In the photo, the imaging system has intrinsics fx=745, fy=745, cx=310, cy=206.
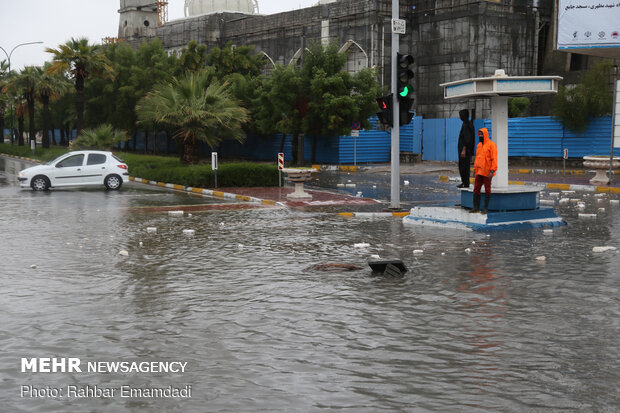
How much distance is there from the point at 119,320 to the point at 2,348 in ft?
4.09

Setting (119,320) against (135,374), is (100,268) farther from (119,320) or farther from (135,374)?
(135,374)

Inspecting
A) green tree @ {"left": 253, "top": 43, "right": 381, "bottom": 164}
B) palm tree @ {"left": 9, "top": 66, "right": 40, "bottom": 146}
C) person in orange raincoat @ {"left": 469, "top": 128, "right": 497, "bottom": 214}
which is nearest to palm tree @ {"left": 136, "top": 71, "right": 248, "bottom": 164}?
green tree @ {"left": 253, "top": 43, "right": 381, "bottom": 164}

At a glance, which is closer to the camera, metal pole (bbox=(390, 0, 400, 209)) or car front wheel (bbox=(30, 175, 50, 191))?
metal pole (bbox=(390, 0, 400, 209))

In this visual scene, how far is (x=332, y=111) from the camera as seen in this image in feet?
141

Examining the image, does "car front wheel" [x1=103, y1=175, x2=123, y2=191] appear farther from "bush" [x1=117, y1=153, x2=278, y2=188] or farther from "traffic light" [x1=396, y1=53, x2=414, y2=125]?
"traffic light" [x1=396, y1=53, x2=414, y2=125]

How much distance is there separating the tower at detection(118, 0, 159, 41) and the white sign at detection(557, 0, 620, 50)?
2562 inches

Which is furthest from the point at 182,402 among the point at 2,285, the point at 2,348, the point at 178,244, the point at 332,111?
the point at 332,111

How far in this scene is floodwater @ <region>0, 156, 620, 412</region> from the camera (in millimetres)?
5316

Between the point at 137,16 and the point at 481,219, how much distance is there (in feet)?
280

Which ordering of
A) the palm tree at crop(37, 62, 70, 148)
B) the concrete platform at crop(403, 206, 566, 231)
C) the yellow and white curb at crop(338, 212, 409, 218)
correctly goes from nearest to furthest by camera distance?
1. the concrete platform at crop(403, 206, 566, 231)
2. the yellow and white curb at crop(338, 212, 409, 218)
3. the palm tree at crop(37, 62, 70, 148)

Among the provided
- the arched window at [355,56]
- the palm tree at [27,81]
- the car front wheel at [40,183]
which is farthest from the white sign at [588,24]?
the palm tree at [27,81]

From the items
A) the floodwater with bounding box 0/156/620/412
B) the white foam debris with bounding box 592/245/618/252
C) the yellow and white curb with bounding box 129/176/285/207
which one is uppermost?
the yellow and white curb with bounding box 129/176/285/207

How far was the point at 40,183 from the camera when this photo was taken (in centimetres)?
2680

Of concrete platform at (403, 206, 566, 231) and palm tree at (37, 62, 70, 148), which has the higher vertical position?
palm tree at (37, 62, 70, 148)
